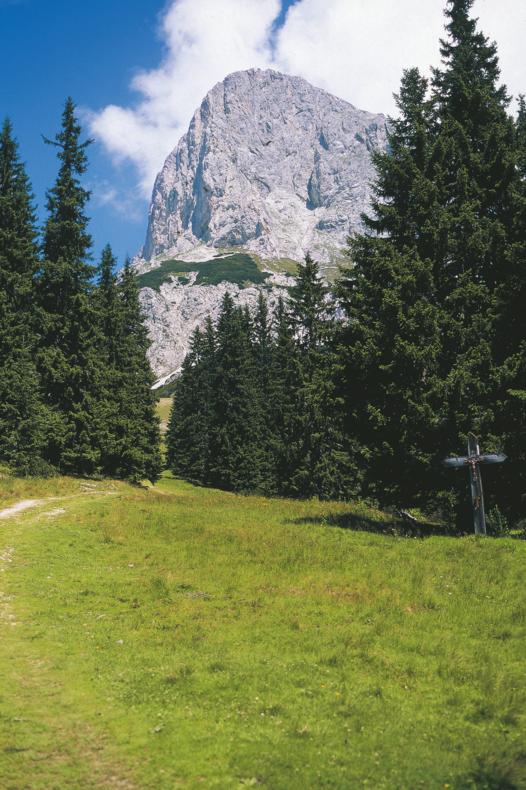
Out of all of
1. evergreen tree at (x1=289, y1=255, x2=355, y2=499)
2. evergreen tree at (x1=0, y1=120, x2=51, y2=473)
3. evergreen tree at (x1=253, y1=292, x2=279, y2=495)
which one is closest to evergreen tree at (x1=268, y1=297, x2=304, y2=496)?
evergreen tree at (x1=289, y1=255, x2=355, y2=499)

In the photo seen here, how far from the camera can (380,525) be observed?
21938mm

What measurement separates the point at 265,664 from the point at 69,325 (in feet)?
110

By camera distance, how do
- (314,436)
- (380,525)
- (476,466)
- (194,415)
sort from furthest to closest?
(194,415), (314,436), (380,525), (476,466)

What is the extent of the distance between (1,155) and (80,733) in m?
39.9

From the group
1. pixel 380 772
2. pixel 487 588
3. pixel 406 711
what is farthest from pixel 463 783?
pixel 487 588

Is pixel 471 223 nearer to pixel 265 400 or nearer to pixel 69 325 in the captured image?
pixel 69 325

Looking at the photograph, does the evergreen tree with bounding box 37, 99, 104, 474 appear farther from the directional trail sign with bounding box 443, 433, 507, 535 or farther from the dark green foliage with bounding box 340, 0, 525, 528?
the directional trail sign with bounding box 443, 433, 507, 535

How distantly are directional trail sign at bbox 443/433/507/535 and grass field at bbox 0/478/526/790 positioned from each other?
1.36 metres

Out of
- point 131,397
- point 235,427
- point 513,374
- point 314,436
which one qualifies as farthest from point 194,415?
point 513,374

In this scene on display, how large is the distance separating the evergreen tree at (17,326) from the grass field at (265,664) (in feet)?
53.9

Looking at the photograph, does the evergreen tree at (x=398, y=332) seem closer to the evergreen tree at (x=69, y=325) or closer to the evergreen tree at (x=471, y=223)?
the evergreen tree at (x=471, y=223)

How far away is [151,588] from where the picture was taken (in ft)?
47.5

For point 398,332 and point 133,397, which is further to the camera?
point 133,397

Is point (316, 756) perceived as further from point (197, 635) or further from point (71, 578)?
point (71, 578)
